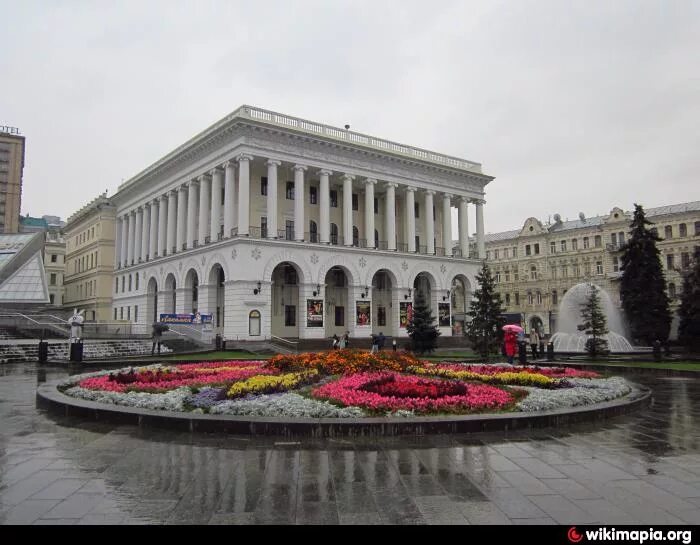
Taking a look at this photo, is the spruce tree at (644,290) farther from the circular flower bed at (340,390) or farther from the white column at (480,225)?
the circular flower bed at (340,390)

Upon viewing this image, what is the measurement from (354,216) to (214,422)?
45.0m

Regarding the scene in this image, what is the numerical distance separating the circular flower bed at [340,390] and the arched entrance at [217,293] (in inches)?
1119

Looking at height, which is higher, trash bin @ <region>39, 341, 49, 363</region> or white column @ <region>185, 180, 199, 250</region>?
white column @ <region>185, 180, 199, 250</region>

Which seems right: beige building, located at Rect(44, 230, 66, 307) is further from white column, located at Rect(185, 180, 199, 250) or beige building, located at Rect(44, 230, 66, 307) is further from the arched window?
the arched window

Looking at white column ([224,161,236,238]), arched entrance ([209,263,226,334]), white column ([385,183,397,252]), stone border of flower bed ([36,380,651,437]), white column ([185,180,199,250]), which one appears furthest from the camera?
white column ([385,183,397,252])

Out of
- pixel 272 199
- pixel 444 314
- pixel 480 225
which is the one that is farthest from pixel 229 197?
pixel 480 225

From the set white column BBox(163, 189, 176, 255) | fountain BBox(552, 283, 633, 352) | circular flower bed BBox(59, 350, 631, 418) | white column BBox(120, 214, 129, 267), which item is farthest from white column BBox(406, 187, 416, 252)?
circular flower bed BBox(59, 350, 631, 418)

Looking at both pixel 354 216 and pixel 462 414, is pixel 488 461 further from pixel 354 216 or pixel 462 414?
pixel 354 216

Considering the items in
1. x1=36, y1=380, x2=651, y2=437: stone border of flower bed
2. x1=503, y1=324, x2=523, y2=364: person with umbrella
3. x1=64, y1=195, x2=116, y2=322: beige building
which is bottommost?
x1=36, y1=380, x2=651, y2=437: stone border of flower bed

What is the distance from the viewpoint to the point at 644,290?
149ft

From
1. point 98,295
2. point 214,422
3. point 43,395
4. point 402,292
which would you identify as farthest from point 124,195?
point 214,422

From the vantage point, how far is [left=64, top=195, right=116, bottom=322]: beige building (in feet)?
229

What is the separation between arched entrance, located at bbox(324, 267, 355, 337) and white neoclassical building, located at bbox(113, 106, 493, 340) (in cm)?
13

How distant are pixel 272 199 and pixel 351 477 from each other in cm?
3835
